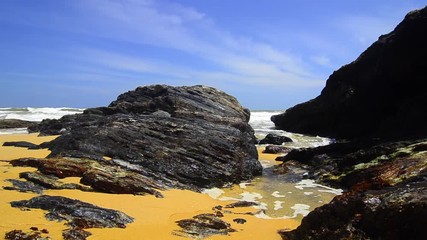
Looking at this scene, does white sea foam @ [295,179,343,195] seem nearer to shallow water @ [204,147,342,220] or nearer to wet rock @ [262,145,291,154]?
shallow water @ [204,147,342,220]

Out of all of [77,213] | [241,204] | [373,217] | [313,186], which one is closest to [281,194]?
[313,186]

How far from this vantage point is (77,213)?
924 cm

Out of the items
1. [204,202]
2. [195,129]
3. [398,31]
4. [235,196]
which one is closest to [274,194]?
[235,196]

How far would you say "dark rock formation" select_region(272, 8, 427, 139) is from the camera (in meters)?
24.2

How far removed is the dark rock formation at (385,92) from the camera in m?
24.2

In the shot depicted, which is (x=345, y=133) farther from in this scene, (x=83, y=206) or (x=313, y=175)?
(x=83, y=206)

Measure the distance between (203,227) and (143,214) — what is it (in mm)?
→ 1835

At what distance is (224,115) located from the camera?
95.3ft

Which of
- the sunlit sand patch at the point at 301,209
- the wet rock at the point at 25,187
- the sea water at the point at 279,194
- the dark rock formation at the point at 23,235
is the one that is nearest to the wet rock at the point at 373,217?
the sunlit sand patch at the point at 301,209

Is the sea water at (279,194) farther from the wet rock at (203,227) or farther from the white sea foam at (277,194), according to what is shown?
the wet rock at (203,227)

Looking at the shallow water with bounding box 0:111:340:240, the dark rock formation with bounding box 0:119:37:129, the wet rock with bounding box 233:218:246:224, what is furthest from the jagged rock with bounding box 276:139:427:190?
the dark rock formation with bounding box 0:119:37:129

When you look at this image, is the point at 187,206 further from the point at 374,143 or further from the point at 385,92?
the point at 385,92

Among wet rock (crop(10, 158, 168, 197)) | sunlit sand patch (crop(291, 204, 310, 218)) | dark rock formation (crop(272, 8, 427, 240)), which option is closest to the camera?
dark rock formation (crop(272, 8, 427, 240))

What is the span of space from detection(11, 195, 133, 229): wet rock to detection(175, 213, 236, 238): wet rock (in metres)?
1.37
